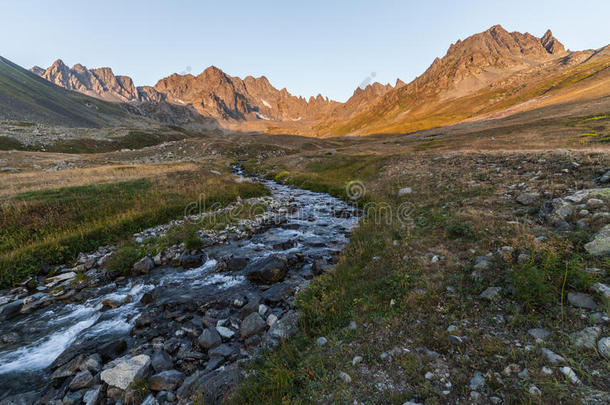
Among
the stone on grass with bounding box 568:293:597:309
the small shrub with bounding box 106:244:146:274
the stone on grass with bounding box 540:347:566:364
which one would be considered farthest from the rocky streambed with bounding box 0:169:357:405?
the stone on grass with bounding box 568:293:597:309

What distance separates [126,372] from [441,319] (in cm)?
780

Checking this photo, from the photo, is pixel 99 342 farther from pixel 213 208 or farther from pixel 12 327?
pixel 213 208

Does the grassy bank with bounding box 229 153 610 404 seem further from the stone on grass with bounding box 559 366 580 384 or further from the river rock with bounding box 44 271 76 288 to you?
the river rock with bounding box 44 271 76 288

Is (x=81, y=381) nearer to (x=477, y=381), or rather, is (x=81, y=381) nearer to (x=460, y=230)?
(x=477, y=381)

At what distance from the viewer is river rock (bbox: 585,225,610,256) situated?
546 centimetres

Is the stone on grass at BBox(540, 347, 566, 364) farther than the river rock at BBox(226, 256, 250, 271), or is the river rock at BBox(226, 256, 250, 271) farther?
the river rock at BBox(226, 256, 250, 271)

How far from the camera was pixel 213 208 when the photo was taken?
20922 mm

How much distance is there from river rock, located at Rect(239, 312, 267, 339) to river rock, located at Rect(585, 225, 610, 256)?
8791 millimetres

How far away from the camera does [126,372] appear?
582 cm

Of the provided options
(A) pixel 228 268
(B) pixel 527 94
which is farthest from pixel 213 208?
(B) pixel 527 94

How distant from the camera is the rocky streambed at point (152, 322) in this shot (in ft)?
18.7

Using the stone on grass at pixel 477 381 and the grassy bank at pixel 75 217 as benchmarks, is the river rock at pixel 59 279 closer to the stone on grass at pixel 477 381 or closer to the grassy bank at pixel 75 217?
the grassy bank at pixel 75 217

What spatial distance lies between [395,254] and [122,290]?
1159 centimetres

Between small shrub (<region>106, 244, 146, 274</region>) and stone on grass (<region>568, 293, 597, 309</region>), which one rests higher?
stone on grass (<region>568, 293, 597, 309</region>)
